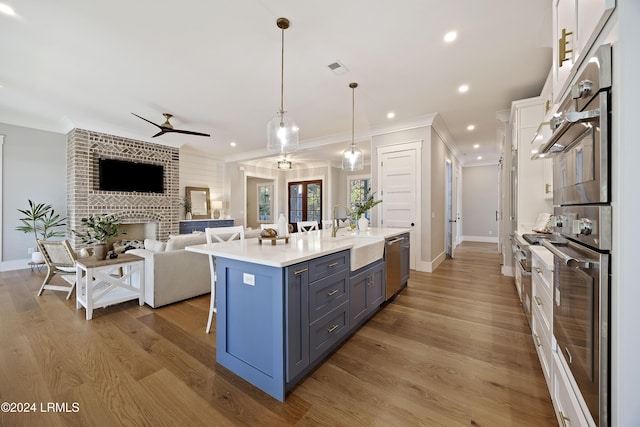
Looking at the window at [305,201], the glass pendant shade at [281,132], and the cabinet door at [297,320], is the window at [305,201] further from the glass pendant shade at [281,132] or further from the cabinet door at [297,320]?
the cabinet door at [297,320]

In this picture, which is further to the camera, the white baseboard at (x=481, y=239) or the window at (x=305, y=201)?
the window at (x=305, y=201)

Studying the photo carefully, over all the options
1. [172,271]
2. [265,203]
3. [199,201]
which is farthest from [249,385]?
[265,203]

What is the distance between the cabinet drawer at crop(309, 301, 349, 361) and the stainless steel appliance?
134 centimetres

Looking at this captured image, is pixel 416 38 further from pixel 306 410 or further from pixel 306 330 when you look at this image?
pixel 306 410

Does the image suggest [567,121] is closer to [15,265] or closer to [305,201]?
[15,265]

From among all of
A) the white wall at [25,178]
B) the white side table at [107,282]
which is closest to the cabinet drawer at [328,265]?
the white side table at [107,282]

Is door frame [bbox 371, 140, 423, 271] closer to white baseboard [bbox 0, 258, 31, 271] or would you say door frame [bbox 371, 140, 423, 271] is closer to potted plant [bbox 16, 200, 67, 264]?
potted plant [bbox 16, 200, 67, 264]

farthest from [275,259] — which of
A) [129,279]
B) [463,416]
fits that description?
[129,279]

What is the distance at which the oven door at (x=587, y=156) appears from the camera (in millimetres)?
817

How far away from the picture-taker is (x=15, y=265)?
15.7 feet

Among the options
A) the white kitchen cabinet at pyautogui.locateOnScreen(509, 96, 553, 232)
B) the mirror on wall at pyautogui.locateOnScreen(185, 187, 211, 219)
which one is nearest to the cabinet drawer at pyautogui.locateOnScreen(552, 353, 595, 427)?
the white kitchen cabinet at pyautogui.locateOnScreen(509, 96, 553, 232)

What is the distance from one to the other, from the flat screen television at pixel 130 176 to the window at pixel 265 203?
4332 mm

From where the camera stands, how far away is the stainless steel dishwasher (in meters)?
2.98

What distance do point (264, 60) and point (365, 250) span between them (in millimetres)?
2420
